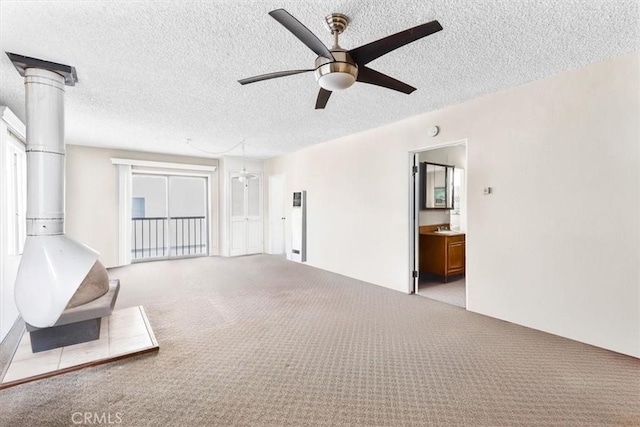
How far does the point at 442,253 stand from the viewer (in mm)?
4828

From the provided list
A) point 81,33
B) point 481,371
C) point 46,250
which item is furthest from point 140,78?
point 481,371

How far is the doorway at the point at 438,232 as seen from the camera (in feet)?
14.0

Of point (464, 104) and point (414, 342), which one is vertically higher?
point (464, 104)

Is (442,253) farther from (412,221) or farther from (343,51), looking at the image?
(343,51)

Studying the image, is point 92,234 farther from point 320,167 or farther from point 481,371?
point 481,371

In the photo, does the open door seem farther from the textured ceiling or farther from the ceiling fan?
the ceiling fan

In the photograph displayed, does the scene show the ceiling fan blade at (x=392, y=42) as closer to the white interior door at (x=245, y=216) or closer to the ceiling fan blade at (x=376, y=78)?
the ceiling fan blade at (x=376, y=78)

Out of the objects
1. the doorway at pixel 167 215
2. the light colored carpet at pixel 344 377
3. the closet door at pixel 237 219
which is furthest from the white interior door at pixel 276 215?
the light colored carpet at pixel 344 377

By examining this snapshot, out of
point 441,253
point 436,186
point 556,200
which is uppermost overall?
point 436,186

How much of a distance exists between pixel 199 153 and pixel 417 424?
6432mm

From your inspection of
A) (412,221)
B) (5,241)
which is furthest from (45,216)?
(412,221)

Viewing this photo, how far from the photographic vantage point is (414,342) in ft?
8.93

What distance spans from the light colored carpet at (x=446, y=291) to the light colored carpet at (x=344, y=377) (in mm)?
452

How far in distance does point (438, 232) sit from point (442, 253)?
37cm
